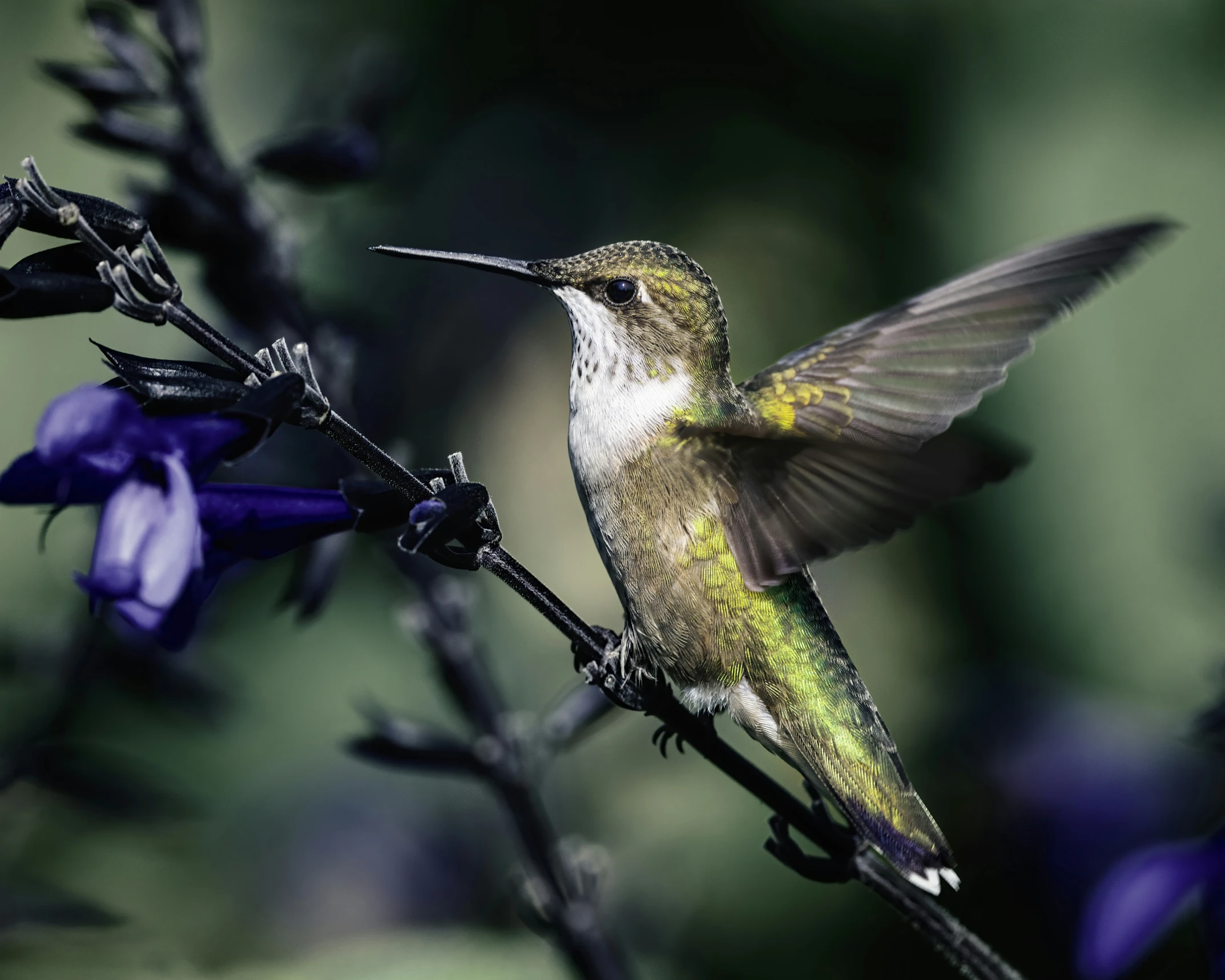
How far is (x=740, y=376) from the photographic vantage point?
11.2 feet

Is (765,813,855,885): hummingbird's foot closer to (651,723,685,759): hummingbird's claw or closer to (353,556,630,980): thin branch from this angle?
(651,723,685,759): hummingbird's claw

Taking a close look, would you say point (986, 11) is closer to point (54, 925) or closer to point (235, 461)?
point (235, 461)

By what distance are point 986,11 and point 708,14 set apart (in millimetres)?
790

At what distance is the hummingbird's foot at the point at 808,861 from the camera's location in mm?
1282

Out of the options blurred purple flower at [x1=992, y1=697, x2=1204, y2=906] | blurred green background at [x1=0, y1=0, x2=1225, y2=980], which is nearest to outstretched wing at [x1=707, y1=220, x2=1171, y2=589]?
blurred green background at [x1=0, y1=0, x2=1225, y2=980]

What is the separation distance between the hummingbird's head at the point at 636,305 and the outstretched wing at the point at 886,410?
140 mm

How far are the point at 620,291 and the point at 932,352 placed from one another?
1.31ft

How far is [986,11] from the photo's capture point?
3.28 meters

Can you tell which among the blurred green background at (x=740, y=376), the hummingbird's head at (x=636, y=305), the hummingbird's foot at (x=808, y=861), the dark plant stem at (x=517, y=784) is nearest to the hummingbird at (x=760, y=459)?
the hummingbird's head at (x=636, y=305)

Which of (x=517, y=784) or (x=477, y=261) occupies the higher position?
(x=477, y=261)

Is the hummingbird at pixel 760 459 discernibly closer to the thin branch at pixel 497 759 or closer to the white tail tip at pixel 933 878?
the white tail tip at pixel 933 878

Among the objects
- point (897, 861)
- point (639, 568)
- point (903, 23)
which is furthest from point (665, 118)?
point (897, 861)

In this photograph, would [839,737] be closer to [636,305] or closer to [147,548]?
[636,305]

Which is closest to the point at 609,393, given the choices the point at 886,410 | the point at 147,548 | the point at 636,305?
the point at 636,305
